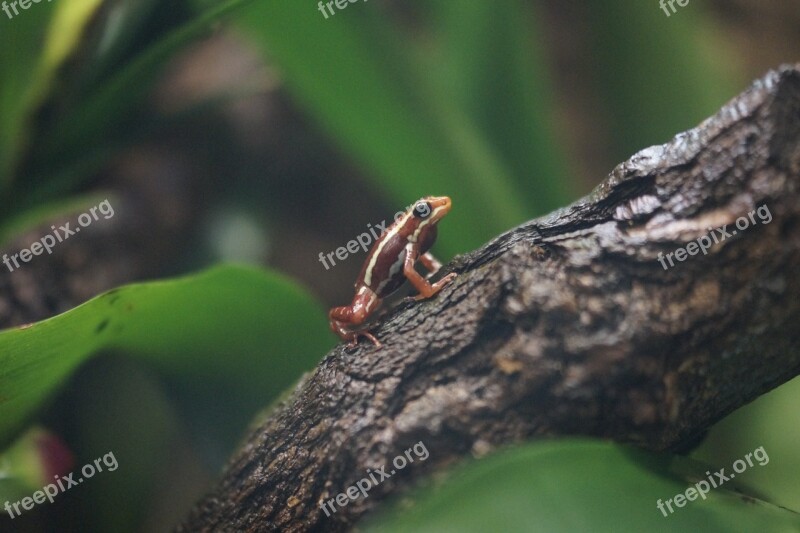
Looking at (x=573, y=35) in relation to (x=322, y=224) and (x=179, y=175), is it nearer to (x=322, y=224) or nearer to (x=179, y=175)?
(x=322, y=224)

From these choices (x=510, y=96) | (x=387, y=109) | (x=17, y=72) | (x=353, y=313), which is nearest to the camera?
(x=353, y=313)

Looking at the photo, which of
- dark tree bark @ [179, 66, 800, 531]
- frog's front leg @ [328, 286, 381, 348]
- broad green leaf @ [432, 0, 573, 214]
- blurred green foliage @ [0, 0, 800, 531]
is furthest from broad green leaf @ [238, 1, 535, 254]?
dark tree bark @ [179, 66, 800, 531]

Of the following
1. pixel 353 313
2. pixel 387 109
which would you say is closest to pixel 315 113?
pixel 387 109

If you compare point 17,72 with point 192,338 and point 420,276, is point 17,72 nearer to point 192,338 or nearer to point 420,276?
point 192,338

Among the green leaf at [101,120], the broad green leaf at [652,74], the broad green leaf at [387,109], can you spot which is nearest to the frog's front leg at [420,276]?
the broad green leaf at [387,109]

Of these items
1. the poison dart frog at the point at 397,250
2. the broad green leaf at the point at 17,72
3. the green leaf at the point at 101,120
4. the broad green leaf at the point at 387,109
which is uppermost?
the broad green leaf at the point at 17,72

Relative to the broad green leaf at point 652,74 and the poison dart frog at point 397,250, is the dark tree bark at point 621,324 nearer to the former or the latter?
the poison dart frog at point 397,250

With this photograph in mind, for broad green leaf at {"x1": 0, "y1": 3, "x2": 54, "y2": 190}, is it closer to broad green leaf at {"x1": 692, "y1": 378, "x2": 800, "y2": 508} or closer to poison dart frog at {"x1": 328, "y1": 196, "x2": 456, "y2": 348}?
poison dart frog at {"x1": 328, "y1": 196, "x2": 456, "y2": 348}
